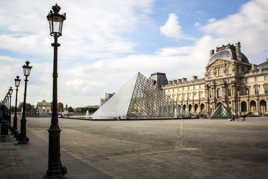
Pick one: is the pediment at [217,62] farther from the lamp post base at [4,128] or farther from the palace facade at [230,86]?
the lamp post base at [4,128]

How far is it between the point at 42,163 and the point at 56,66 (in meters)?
2.52

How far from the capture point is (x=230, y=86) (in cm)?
6450

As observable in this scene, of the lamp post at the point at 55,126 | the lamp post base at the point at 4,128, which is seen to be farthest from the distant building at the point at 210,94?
the lamp post at the point at 55,126

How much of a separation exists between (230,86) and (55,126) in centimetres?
6622

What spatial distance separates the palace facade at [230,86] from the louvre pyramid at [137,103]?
85.6 feet

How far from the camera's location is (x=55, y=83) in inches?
180

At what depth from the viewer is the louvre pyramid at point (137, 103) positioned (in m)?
33.5

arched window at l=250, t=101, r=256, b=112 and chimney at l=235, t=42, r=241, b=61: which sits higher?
chimney at l=235, t=42, r=241, b=61

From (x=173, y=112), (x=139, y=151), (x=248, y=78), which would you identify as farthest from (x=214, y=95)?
(x=139, y=151)

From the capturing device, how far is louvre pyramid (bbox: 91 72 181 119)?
1320 inches

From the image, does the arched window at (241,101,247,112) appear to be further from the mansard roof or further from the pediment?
the mansard roof

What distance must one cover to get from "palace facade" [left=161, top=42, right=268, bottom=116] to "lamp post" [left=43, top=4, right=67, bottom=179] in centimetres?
5952

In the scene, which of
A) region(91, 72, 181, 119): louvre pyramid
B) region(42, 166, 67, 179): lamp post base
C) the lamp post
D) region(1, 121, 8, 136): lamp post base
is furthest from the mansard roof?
region(42, 166, 67, 179): lamp post base

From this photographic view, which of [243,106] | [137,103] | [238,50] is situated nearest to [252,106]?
[243,106]
